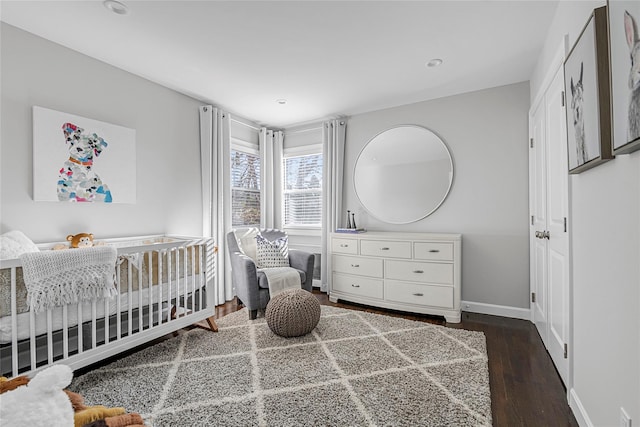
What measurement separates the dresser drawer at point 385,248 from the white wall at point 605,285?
1553 millimetres

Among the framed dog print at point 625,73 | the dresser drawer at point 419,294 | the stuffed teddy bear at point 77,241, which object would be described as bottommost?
the dresser drawer at point 419,294

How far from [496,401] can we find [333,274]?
216 cm

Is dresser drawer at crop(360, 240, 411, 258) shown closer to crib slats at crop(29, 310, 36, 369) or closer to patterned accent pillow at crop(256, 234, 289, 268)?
patterned accent pillow at crop(256, 234, 289, 268)

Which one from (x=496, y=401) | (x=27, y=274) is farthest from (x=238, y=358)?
(x=496, y=401)

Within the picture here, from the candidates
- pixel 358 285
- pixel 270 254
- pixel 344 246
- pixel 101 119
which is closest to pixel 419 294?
pixel 358 285

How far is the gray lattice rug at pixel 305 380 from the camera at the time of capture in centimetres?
158

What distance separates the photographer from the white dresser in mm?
2986

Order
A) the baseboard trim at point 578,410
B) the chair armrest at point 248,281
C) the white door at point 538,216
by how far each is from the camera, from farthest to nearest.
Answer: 1. the chair armrest at point 248,281
2. the white door at point 538,216
3. the baseboard trim at point 578,410

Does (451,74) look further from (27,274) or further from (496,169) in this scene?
(27,274)

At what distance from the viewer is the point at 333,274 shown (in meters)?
3.71

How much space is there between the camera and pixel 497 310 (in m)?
3.13

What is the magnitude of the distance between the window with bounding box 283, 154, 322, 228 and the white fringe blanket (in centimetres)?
129

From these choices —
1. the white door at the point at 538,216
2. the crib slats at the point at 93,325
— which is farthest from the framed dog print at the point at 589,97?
the crib slats at the point at 93,325

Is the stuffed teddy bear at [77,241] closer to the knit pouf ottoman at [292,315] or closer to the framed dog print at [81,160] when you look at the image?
the framed dog print at [81,160]
